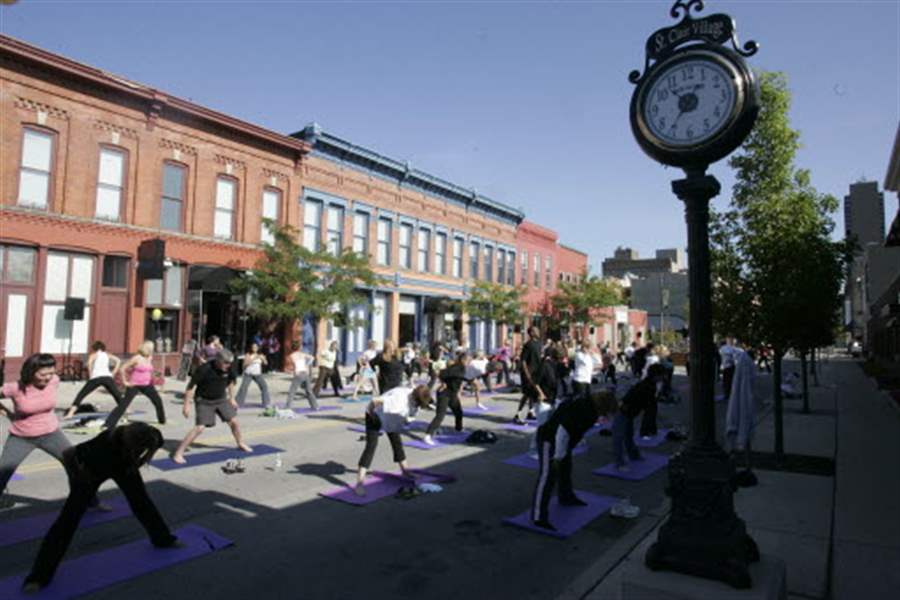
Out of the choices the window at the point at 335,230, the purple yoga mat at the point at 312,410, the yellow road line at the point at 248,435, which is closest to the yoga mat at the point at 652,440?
the yellow road line at the point at 248,435

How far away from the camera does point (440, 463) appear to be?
9500 mm

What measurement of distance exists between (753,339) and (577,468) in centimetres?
390

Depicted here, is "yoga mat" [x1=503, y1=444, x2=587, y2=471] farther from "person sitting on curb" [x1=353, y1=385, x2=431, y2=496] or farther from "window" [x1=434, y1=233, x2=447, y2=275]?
"window" [x1=434, y1=233, x2=447, y2=275]

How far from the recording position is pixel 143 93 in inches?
832

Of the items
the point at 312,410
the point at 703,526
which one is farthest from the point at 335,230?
the point at 703,526

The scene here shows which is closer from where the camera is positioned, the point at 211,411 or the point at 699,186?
the point at 699,186

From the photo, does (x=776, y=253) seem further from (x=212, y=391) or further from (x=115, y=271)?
(x=115, y=271)

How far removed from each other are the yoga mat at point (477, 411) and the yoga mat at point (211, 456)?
5.97 metres

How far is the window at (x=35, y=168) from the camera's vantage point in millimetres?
18594

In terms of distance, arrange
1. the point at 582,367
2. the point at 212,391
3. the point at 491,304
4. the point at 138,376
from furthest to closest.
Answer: the point at 491,304 → the point at 582,367 → the point at 138,376 → the point at 212,391

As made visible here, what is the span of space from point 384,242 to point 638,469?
22.9 metres

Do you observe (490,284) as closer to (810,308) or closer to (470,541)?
(810,308)

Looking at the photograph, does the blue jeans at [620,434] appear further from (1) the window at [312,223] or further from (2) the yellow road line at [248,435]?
(1) the window at [312,223]

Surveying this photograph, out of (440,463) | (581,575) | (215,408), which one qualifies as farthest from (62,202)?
(581,575)
